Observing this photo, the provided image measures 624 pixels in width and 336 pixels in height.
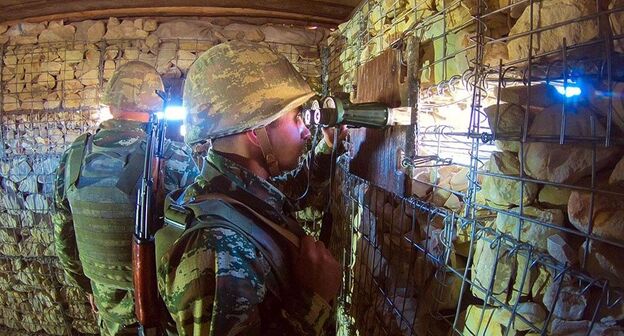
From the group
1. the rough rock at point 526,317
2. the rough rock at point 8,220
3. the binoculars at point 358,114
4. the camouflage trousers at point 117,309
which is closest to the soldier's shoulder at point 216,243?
the binoculars at point 358,114

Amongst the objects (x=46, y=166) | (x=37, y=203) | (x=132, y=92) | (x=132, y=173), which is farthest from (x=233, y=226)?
(x=37, y=203)

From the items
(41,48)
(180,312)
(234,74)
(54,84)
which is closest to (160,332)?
(180,312)

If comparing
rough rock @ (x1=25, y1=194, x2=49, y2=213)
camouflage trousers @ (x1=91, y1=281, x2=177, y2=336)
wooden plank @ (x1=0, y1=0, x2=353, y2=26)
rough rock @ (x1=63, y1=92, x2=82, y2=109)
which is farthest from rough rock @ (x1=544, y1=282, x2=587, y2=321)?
rough rock @ (x1=25, y1=194, x2=49, y2=213)

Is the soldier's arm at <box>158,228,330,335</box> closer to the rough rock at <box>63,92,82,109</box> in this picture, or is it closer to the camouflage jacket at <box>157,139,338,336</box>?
the camouflage jacket at <box>157,139,338,336</box>

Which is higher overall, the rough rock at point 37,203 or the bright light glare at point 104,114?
the bright light glare at point 104,114

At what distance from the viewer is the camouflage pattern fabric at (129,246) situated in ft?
9.38

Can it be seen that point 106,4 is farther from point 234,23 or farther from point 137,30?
point 234,23

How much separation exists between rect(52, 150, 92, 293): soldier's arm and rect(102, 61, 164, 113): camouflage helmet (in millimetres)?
593

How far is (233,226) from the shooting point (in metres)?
1.44

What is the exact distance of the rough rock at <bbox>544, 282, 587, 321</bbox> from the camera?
97 cm

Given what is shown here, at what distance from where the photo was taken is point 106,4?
4371 millimetres

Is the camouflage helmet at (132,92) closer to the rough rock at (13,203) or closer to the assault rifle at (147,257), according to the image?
the assault rifle at (147,257)

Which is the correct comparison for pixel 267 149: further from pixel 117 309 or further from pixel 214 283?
pixel 117 309

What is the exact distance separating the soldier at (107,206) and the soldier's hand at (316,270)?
159 cm
